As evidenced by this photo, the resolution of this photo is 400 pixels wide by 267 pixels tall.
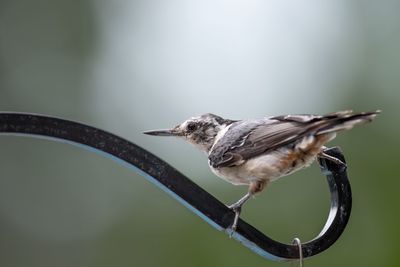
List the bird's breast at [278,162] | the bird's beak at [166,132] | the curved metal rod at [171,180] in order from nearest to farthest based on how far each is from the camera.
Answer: the curved metal rod at [171,180] < the bird's breast at [278,162] < the bird's beak at [166,132]

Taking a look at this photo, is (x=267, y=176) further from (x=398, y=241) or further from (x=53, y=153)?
(x=53, y=153)

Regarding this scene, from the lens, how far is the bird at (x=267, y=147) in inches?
107

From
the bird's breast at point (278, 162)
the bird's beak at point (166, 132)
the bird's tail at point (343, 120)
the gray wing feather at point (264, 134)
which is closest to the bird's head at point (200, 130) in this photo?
the bird's beak at point (166, 132)

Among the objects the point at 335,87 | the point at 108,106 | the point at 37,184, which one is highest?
the point at 335,87

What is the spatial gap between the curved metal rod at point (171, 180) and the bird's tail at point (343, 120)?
0.74ft

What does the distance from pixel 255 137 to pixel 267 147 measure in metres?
0.15

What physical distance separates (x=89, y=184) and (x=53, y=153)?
738 mm

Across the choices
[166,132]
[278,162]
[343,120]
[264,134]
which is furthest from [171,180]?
[166,132]

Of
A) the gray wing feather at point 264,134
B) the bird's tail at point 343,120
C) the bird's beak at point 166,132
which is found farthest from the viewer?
the bird's beak at point 166,132

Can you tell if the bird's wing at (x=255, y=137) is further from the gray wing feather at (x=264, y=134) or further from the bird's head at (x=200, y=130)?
the bird's head at (x=200, y=130)

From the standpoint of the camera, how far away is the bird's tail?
2307 millimetres

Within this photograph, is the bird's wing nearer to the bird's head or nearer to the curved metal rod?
the bird's head

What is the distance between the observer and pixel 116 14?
9945 millimetres

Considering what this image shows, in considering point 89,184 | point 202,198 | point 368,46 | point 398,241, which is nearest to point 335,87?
point 368,46
